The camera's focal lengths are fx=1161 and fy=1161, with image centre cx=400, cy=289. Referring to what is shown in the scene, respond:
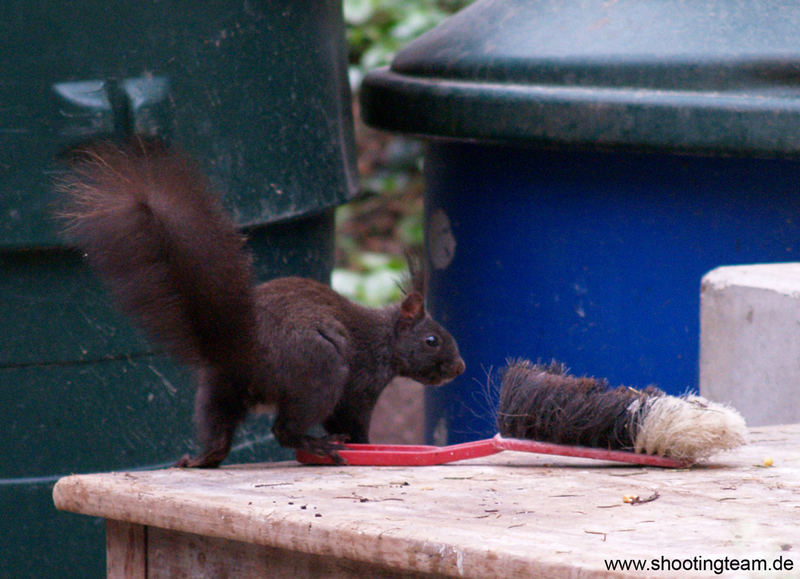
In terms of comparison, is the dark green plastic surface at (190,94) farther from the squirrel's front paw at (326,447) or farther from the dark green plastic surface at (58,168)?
the squirrel's front paw at (326,447)

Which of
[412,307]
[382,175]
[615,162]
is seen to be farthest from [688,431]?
[382,175]

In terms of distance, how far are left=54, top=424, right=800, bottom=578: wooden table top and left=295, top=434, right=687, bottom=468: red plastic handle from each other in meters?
0.02

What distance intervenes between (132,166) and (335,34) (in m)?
1.38

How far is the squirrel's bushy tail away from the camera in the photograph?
182 centimetres

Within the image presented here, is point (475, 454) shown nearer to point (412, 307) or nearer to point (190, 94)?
point (412, 307)

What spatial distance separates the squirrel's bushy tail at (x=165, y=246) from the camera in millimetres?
1822

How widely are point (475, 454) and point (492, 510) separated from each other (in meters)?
0.43

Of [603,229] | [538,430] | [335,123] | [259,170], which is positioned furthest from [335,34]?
[538,430]

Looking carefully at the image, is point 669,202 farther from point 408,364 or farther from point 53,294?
point 53,294

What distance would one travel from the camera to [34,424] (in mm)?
2605

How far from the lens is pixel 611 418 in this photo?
1.98 metres

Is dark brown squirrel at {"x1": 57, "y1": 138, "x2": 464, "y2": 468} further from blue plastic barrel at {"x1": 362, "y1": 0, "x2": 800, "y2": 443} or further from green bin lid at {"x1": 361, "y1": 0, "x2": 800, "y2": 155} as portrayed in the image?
green bin lid at {"x1": 361, "y1": 0, "x2": 800, "y2": 155}

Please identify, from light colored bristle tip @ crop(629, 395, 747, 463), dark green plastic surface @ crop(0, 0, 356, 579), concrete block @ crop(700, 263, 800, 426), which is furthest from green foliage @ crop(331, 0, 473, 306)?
light colored bristle tip @ crop(629, 395, 747, 463)

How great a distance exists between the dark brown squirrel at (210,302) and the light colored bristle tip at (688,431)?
22.3 inches
